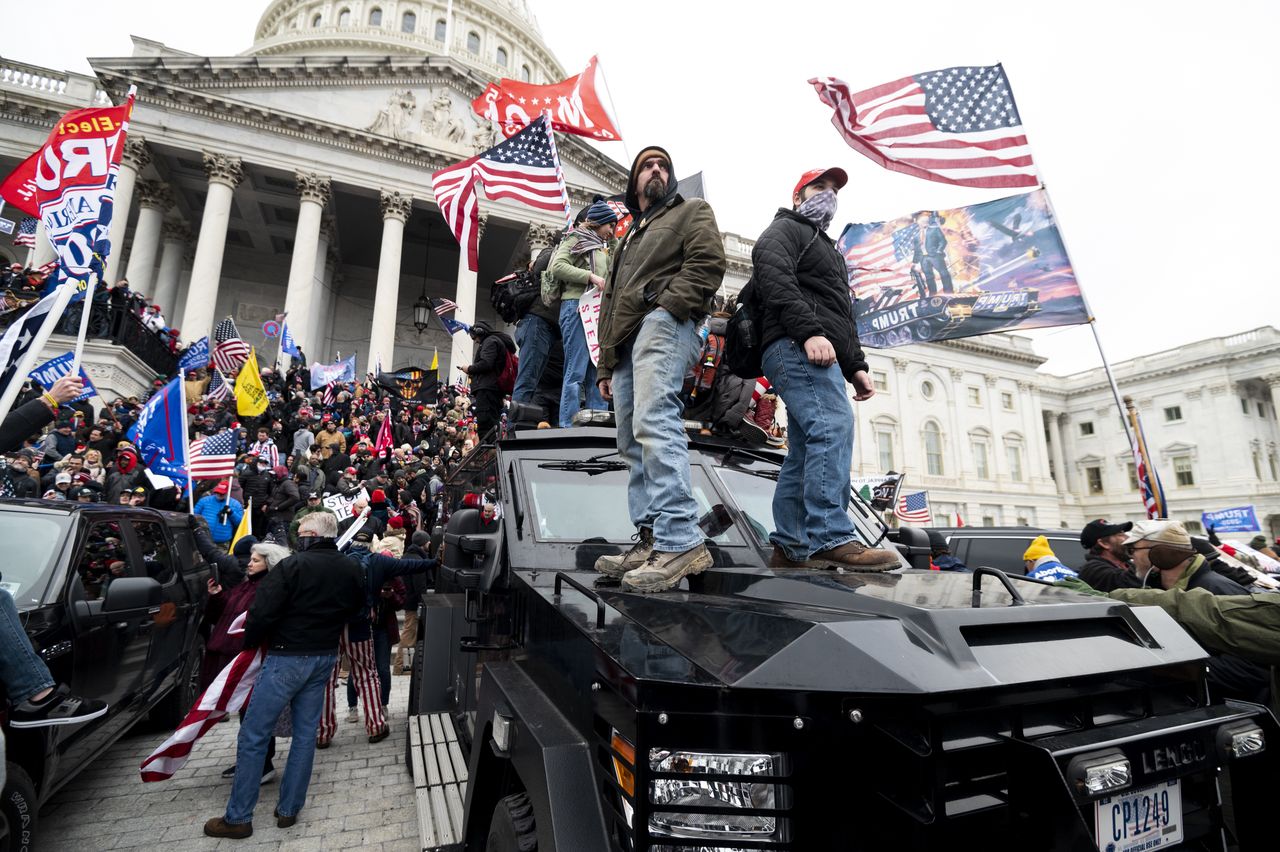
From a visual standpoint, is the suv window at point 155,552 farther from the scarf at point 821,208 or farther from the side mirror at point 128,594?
the scarf at point 821,208

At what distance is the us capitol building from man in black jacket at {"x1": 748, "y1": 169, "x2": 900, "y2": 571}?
1760cm

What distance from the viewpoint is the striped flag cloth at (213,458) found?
28.3 feet

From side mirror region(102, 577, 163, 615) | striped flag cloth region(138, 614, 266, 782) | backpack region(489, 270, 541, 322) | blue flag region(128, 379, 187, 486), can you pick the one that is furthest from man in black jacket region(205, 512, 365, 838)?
blue flag region(128, 379, 187, 486)

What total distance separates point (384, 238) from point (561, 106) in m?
17.4

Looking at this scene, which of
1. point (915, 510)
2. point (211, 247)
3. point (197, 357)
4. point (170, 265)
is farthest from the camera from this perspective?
point (170, 265)

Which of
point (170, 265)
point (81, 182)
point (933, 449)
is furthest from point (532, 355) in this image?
point (933, 449)

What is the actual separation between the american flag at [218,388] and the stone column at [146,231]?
32.6 feet

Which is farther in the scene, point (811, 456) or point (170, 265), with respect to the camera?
point (170, 265)

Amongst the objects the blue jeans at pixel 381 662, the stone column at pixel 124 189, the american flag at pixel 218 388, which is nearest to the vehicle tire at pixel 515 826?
the blue jeans at pixel 381 662

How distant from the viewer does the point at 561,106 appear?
12406mm

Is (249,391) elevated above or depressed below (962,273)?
below

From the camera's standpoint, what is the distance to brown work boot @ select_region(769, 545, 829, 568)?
8.54 ft

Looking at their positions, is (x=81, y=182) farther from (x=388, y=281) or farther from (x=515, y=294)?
(x=388, y=281)

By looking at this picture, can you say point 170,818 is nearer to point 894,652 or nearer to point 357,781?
point 357,781
